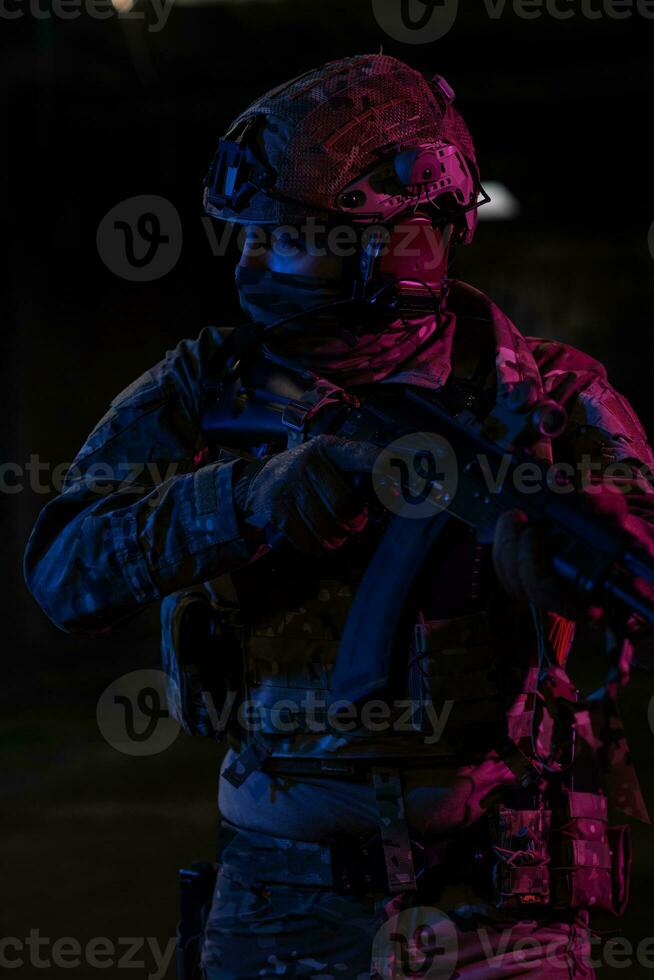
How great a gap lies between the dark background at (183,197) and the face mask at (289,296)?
357 cm

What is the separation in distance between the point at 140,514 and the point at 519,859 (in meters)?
0.61

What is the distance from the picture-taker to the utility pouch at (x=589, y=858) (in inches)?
65.6

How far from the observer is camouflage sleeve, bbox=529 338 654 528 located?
5.48 feet

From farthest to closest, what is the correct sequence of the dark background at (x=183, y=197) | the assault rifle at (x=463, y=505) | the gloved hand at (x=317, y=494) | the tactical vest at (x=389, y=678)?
1. the dark background at (x=183, y=197)
2. the tactical vest at (x=389, y=678)
3. the gloved hand at (x=317, y=494)
4. the assault rifle at (x=463, y=505)

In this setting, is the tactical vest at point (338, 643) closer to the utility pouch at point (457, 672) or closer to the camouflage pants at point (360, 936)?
the utility pouch at point (457, 672)

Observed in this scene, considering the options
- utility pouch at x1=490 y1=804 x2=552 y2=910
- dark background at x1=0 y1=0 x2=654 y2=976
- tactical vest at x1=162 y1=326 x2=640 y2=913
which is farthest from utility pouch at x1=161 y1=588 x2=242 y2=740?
dark background at x1=0 y1=0 x2=654 y2=976

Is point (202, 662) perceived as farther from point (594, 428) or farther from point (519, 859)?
point (594, 428)

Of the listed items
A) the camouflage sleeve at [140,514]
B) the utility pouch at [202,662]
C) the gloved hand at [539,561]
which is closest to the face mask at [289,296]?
the camouflage sleeve at [140,514]

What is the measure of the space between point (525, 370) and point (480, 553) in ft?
A: 0.77

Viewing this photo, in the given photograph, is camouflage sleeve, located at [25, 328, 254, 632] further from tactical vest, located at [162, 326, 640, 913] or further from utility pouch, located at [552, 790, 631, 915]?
utility pouch, located at [552, 790, 631, 915]

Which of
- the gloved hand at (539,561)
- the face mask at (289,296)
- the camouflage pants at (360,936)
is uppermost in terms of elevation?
the face mask at (289,296)

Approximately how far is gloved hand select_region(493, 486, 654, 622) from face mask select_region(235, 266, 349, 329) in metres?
0.52

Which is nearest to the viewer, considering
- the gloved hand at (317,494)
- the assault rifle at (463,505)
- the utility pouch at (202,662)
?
the assault rifle at (463,505)

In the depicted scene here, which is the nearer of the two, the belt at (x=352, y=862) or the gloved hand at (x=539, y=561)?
the gloved hand at (x=539, y=561)
